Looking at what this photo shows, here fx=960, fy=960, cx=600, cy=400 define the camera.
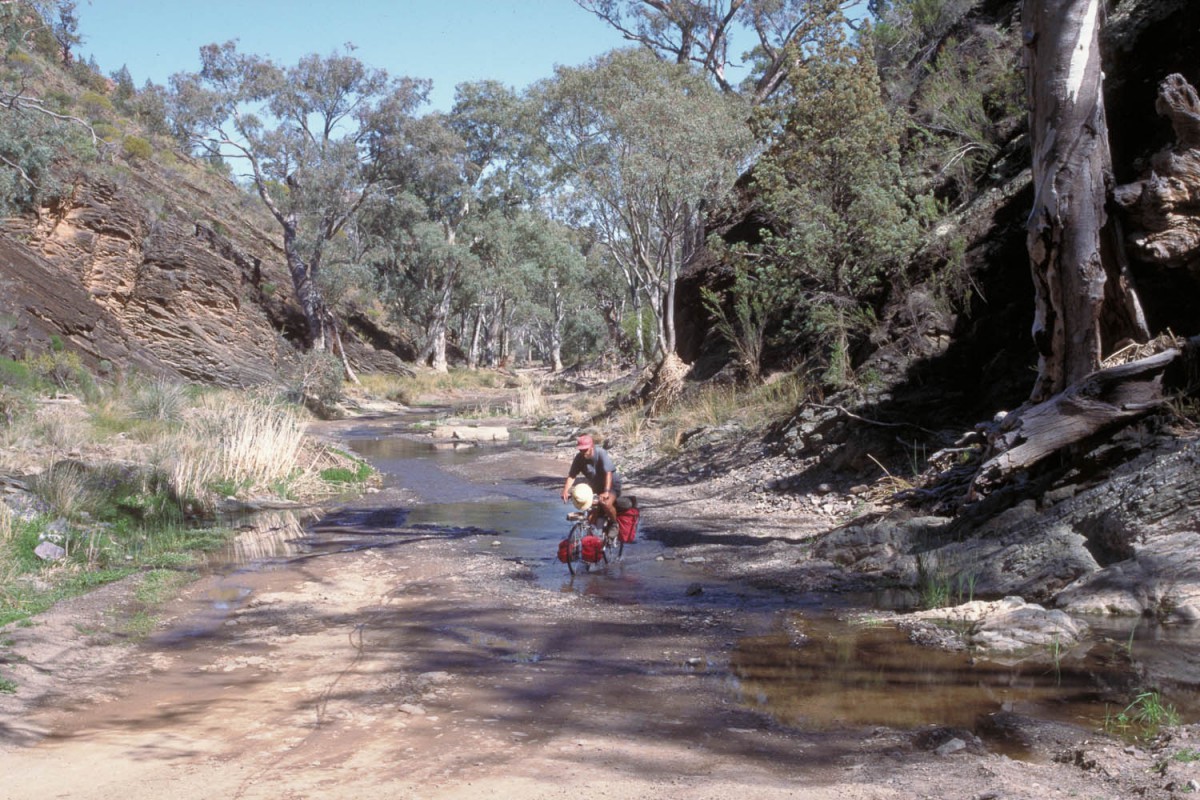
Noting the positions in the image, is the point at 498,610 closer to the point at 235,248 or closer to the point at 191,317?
the point at 191,317

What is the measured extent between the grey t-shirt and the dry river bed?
1.49m

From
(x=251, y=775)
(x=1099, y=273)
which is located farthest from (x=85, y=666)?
(x=1099, y=273)

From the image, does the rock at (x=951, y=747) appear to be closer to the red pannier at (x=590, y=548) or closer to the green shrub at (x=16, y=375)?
the red pannier at (x=590, y=548)

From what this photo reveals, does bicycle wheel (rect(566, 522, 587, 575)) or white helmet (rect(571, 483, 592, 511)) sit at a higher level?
white helmet (rect(571, 483, 592, 511))

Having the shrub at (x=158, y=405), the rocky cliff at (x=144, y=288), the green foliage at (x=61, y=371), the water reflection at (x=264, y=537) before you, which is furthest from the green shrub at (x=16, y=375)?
the water reflection at (x=264, y=537)

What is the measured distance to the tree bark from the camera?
9500mm

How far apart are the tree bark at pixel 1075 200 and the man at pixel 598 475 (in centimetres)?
469

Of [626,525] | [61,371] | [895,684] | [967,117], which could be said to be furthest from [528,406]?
[895,684]

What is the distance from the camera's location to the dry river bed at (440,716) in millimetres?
4434

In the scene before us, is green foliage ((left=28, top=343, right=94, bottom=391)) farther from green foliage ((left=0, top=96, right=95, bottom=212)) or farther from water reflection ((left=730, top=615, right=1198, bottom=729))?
water reflection ((left=730, top=615, right=1198, bottom=729))

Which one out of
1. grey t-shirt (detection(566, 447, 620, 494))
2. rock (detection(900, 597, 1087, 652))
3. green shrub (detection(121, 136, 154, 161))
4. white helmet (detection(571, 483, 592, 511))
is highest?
green shrub (detection(121, 136, 154, 161))

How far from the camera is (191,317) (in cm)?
3378

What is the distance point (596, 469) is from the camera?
1025 centimetres

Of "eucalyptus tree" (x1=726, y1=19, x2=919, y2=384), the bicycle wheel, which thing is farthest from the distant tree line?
the bicycle wheel
